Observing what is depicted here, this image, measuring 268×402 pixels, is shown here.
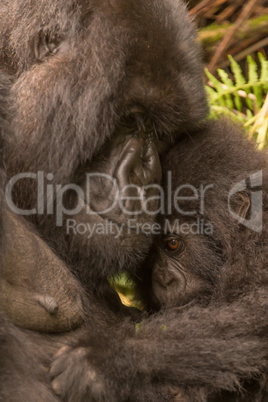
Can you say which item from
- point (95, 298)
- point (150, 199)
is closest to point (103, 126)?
point (150, 199)

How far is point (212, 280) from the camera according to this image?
8.77ft

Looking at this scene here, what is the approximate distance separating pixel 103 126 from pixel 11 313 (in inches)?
29.9

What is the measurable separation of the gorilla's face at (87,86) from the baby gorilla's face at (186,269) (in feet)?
0.79

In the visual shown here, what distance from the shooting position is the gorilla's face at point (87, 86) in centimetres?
238

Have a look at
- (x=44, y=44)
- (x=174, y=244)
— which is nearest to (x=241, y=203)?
(x=174, y=244)

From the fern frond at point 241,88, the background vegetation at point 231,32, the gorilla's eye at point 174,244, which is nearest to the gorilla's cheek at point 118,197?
the gorilla's eye at point 174,244

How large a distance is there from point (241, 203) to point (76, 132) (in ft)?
2.57

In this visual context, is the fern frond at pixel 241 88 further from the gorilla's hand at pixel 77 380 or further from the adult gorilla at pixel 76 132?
the gorilla's hand at pixel 77 380

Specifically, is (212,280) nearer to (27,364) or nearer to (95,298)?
(95,298)

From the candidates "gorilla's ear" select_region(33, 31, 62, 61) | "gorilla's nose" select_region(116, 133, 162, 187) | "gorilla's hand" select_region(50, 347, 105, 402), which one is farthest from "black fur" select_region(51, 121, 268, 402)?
"gorilla's ear" select_region(33, 31, 62, 61)

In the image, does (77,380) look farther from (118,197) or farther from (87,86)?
(87,86)

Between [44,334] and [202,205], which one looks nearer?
[44,334]

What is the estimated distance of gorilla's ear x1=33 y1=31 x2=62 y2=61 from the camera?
2.45 meters

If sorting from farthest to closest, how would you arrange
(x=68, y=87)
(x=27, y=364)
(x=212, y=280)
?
(x=212, y=280) → (x=68, y=87) → (x=27, y=364)
